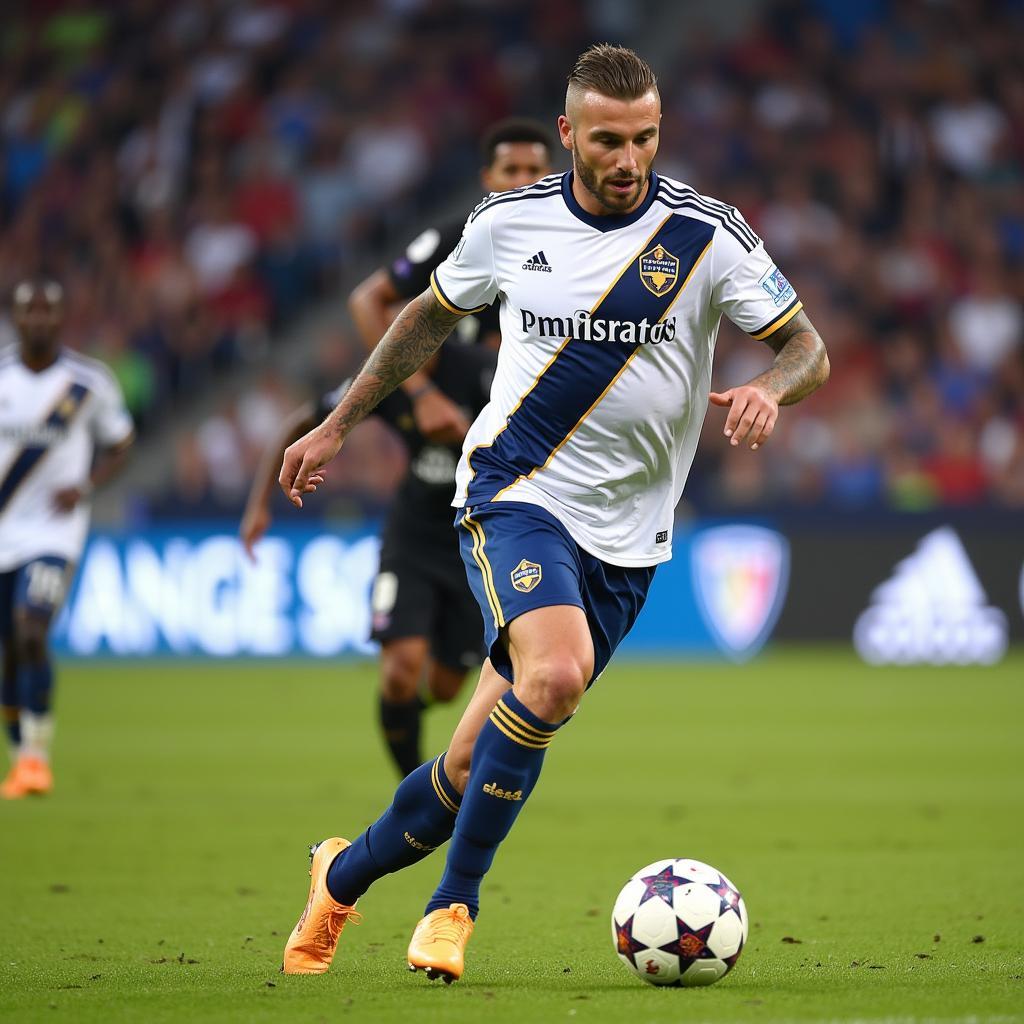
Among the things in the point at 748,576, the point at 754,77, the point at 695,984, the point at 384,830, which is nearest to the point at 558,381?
the point at 384,830

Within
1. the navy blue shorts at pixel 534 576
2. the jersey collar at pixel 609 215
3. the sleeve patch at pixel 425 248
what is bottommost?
the navy blue shorts at pixel 534 576

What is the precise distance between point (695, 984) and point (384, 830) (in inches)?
36.3

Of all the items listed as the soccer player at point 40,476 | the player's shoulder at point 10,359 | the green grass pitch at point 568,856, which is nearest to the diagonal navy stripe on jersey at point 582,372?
the green grass pitch at point 568,856

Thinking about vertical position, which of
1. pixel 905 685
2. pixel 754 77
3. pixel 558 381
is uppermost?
pixel 754 77

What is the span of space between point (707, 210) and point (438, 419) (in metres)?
2.38

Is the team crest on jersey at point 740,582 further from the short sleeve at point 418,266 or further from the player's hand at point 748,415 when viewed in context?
the player's hand at point 748,415

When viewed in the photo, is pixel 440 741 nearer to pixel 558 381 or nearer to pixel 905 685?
pixel 905 685

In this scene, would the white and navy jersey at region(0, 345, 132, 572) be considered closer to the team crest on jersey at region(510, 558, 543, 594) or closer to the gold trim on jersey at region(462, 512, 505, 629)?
the gold trim on jersey at region(462, 512, 505, 629)

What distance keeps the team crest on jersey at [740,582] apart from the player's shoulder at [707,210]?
12.7 meters

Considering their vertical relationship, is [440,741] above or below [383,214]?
below

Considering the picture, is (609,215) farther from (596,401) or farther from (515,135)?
(515,135)

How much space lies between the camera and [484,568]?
509cm

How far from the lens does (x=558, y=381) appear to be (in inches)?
203

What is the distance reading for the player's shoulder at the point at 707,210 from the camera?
5133 millimetres
